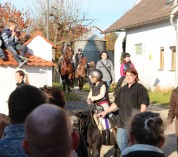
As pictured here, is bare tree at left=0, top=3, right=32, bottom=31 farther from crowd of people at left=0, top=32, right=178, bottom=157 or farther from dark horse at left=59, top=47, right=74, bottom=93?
crowd of people at left=0, top=32, right=178, bottom=157

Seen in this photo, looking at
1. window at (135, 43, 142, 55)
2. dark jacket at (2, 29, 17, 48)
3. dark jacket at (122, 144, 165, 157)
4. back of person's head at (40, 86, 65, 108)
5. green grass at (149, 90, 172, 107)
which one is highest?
dark jacket at (2, 29, 17, 48)


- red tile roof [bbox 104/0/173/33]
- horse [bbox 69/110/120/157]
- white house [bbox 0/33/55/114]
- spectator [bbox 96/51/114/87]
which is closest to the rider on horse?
horse [bbox 69/110/120/157]

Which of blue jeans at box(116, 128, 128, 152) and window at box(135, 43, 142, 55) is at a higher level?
window at box(135, 43, 142, 55)

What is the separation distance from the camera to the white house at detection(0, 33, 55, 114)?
11148mm

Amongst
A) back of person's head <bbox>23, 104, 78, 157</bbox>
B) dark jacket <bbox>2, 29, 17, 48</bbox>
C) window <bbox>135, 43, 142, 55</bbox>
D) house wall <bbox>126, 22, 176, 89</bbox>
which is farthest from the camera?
window <bbox>135, 43, 142, 55</bbox>

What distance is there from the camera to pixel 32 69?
11.8 metres

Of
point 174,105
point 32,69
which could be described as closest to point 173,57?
point 32,69

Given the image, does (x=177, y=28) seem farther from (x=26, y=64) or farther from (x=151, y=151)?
(x=151, y=151)

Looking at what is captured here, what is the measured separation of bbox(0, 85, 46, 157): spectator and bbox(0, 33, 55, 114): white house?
8403mm

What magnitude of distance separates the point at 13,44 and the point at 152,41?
12.9m

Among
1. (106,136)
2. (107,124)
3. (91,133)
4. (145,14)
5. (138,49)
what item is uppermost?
(145,14)

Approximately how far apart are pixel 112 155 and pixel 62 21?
24.9 m

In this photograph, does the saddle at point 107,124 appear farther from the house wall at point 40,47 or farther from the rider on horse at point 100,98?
the house wall at point 40,47

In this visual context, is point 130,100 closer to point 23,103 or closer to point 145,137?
point 145,137
